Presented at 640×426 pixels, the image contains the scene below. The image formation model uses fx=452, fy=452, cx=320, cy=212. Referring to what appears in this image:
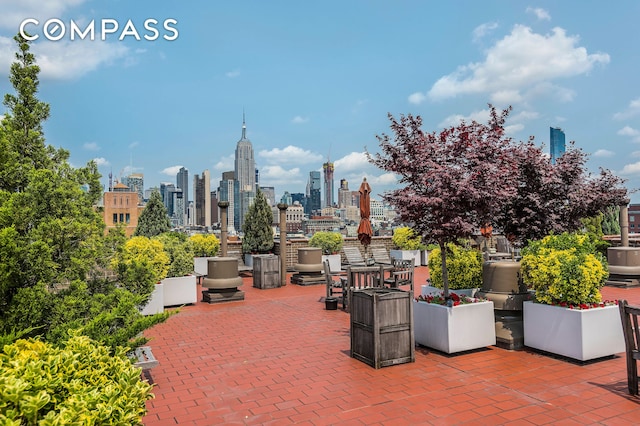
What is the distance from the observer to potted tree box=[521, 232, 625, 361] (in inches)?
223

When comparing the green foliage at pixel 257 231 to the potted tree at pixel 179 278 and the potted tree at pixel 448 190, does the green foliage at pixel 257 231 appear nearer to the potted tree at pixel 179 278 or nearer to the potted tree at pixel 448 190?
the potted tree at pixel 179 278

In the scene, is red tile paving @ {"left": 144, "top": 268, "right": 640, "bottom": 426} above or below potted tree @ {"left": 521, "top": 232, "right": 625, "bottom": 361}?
below

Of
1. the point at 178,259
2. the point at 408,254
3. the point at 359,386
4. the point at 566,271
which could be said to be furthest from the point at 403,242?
the point at 359,386

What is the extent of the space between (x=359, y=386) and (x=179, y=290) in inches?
265

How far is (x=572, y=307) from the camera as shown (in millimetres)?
5793

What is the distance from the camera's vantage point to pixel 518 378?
5281mm

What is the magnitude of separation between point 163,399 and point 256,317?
450cm

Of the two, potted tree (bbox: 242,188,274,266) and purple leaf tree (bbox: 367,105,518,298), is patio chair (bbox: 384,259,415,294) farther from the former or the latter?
potted tree (bbox: 242,188,274,266)

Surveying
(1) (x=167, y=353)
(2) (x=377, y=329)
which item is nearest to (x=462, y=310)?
(2) (x=377, y=329)

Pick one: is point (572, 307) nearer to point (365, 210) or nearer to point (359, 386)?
point (359, 386)

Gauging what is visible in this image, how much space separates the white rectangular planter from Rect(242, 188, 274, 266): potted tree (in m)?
5.69

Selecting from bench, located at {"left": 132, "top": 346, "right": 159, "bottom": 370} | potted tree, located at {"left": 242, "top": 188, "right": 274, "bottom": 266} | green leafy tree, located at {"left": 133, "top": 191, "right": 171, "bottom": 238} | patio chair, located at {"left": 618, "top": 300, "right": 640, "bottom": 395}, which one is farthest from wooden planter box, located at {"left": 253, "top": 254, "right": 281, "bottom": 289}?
patio chair, located at {"left": 618, "top": 300, "right": 640, "bottom": 395}

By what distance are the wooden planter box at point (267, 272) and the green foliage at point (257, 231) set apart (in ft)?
10.0

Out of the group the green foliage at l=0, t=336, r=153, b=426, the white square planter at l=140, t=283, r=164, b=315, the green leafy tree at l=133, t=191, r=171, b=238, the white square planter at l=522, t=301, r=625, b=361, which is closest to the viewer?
the green foliage at l=0, t=336, r=153, b=426
